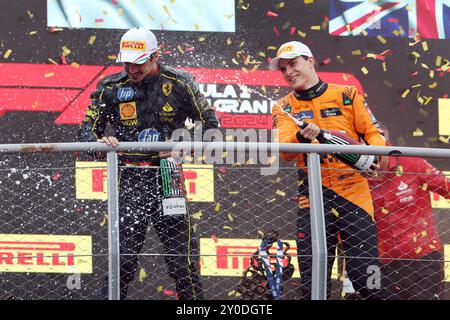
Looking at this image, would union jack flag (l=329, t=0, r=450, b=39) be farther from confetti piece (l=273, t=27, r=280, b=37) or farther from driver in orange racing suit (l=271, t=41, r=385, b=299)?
driver in orange racing suit (l=271, t=41, r=385, b=299)

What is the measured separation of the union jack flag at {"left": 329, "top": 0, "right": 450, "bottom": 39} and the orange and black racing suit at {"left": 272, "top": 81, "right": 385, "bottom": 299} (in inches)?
57.5

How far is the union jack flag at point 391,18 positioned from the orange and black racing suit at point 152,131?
1.67m

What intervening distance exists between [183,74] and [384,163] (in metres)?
1.36

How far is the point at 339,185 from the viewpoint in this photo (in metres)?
5.55

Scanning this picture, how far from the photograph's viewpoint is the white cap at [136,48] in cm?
577

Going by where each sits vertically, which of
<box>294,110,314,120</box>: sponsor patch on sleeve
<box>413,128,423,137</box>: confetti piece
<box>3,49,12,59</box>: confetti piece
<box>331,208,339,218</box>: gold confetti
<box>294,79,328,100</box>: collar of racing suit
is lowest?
<box>331,208,339,218</box>: gold confetti

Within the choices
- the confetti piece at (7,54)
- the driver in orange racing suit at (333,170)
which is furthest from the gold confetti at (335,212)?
the confetti piece at (7,54)

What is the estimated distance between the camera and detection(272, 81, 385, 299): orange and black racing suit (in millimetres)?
5434

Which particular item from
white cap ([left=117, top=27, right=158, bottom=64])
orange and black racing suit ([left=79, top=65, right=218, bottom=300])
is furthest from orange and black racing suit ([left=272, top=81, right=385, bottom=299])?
white cap ([left=117, top=27, right=158, bottom=64])

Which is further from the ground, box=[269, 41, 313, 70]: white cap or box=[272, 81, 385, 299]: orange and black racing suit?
box=[269, 41, 313, 70]: white cap

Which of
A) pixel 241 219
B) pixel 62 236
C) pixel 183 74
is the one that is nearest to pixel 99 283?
pixel 62 236

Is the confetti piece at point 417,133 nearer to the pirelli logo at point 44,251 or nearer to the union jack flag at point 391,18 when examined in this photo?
the union jack flag at point 391,18

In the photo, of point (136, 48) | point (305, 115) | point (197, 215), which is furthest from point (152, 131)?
point (197, 215)

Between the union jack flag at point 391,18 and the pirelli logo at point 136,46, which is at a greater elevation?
the union jack flag at point 391,18
